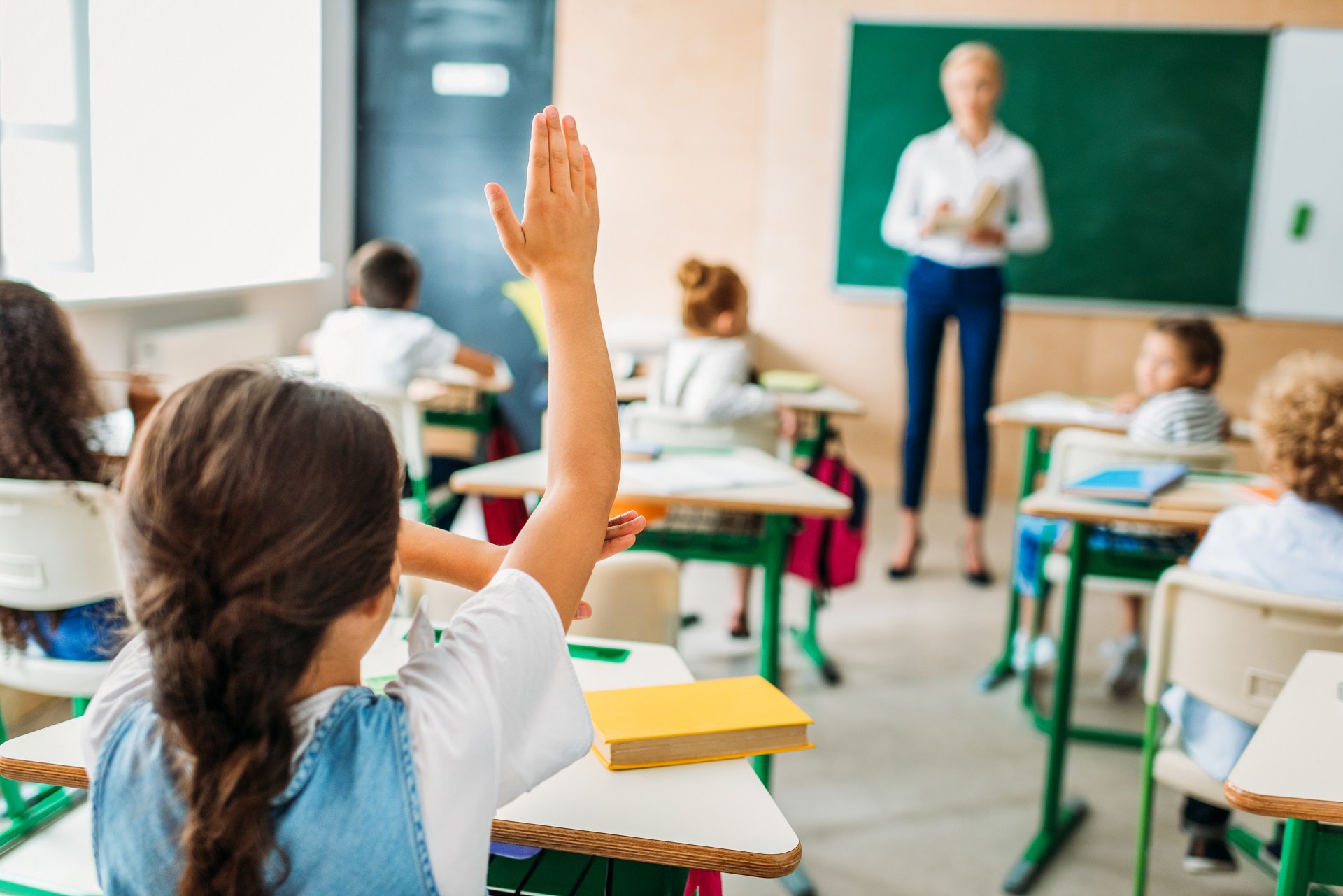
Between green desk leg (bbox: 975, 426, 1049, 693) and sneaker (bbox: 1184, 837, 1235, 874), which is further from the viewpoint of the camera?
green desk leg (bbox: 975, 426, 1049, 693)

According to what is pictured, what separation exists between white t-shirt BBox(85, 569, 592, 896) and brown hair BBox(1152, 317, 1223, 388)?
8.12ft

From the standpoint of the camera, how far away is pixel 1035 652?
2988mm

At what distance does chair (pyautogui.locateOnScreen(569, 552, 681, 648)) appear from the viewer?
1699 millimetres

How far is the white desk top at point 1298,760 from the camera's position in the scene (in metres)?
1.04

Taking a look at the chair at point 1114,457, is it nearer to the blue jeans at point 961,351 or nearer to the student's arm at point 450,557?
the blue jeans at point 961,351

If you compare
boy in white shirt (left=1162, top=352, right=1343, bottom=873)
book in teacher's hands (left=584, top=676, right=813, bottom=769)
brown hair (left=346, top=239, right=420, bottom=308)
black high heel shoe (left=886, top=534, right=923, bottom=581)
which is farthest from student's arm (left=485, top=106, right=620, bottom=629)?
black high heel shoe (left=886, top=534, right=923, bottom=581)

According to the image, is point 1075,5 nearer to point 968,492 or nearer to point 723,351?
point 968,492

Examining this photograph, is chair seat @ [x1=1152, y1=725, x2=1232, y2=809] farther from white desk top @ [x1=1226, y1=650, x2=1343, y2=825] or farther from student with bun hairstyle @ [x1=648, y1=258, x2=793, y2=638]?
student with bun hairstyle @ [x1=648, y1=258, x2=793, y2=638]

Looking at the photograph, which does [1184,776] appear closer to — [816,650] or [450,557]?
[450,557]

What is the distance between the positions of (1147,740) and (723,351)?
149cm

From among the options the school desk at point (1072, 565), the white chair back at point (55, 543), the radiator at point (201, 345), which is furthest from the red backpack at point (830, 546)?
the radiator at point (201, 345)

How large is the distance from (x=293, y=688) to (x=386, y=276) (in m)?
3.11

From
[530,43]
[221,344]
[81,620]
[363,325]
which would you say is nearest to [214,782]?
[81,620]

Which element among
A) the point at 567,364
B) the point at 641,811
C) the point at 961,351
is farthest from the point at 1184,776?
the point at 961,351
